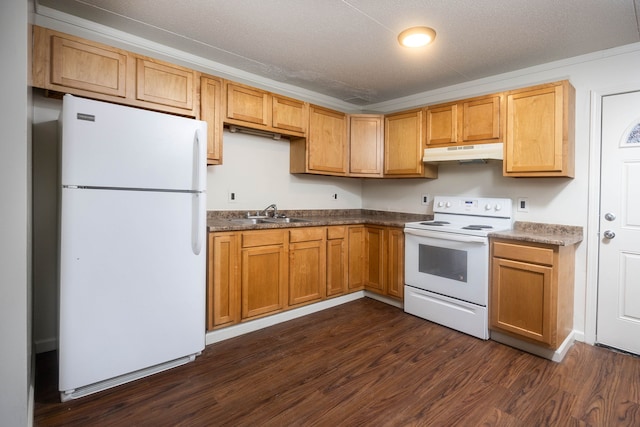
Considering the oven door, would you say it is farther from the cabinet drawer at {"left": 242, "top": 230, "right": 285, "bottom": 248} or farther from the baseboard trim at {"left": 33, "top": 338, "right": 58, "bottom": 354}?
the baseboard trim at {"left": 33, "top": 338, "right": 58, "bottom": 354}

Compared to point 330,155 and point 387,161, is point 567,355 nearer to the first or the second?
point 387,161

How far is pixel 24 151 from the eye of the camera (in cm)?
137

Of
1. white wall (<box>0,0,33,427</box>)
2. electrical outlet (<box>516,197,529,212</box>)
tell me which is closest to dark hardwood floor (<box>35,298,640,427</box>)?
white wall (<box>0,0,33,427</box>)

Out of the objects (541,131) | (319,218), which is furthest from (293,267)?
(541,131)

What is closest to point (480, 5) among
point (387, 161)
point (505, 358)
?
point (387, 161)

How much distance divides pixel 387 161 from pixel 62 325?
10.6 ft

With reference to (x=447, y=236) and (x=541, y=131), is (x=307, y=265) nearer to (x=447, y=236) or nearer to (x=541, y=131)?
(x=447, y=236)

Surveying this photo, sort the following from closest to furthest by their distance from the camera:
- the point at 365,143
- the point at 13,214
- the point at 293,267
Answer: the point at 13,214, the point at 293,267, the point at 365,143

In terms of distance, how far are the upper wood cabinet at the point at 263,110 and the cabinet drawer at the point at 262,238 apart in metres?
1.00

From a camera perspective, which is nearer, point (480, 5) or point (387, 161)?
point (480, 5)

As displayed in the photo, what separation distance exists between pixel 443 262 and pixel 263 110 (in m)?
2.18

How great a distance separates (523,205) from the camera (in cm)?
294

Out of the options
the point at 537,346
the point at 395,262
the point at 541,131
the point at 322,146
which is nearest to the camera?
the point at 537,346

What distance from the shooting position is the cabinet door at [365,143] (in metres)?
3.81
